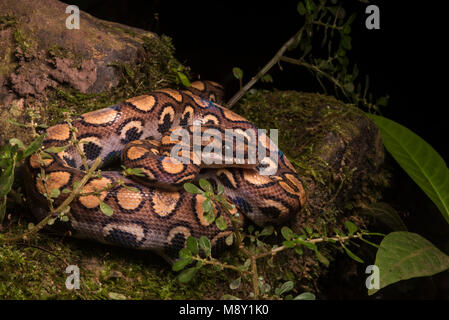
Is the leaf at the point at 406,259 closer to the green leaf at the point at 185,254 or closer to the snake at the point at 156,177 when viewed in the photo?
the snake at the point at 156,177

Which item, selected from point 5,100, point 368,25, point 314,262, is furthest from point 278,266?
point 368,25

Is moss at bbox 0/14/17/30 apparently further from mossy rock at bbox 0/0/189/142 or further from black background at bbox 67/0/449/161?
black background at bbox 67/0/449/161

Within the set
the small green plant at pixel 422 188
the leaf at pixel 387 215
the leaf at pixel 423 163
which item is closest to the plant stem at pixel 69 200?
the small green plant at pixel 422 188

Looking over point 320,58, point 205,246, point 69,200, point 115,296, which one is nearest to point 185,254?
point 205,246

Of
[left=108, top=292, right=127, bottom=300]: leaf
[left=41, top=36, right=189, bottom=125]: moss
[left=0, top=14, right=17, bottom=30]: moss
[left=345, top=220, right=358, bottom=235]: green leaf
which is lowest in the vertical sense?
[left=108, top=292, right=127, bottom=300]: leaf

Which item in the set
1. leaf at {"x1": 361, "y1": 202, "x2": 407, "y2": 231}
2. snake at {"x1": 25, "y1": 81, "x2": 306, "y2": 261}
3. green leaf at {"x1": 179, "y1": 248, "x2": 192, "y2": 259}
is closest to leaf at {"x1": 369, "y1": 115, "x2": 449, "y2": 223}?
leaf at {"x1": 361, "y1": 202, "x2": 407, "y2": 231}

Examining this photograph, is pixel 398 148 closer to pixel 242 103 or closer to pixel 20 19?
pixel 242 103

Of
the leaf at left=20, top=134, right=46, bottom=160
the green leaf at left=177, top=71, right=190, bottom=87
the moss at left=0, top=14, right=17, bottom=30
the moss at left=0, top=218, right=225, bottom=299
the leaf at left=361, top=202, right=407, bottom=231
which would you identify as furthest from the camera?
the green leaf at left=177, top=71, right=190, bottom=87

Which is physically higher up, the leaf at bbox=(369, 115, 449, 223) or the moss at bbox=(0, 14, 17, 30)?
the moss at bbox=(0, 14, 17, 30)
